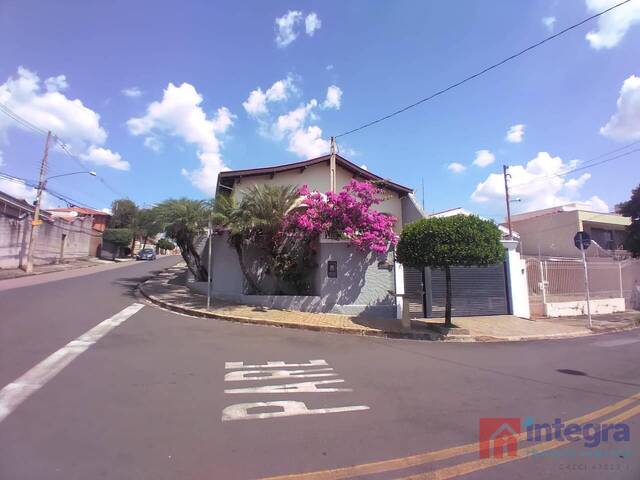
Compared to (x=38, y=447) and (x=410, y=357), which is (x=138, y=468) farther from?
(x=410, y=357)

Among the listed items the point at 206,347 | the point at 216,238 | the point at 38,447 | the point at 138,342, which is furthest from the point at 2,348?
the point at 216,238

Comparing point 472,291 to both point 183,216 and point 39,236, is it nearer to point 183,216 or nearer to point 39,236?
point 183,216

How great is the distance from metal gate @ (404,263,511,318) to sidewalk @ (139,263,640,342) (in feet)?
1.48

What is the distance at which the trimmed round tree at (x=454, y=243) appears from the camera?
1077 centimetres

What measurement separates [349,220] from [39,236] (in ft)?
89.9

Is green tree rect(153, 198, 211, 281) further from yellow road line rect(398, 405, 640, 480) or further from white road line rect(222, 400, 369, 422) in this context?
yellow road line rect(398, 405, 640, 480)

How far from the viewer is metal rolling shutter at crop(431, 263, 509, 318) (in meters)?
13.9

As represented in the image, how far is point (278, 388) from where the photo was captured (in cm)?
562

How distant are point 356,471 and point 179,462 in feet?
5.11

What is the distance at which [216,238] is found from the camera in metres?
16.5

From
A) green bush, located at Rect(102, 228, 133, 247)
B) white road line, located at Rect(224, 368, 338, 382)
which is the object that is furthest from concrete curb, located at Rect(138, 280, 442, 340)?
green bush, located at Rect(102, 228, 133, 247)

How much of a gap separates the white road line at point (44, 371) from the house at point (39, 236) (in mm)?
20615

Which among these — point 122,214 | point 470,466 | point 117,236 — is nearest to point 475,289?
point 470,466

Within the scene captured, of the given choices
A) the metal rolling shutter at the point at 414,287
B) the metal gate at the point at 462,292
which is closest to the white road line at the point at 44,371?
the metal rolling shutter at the point at 414,287
